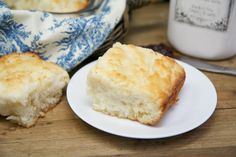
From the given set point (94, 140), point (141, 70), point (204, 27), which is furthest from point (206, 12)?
point (94, 140)

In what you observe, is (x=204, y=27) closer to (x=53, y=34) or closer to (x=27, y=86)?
(x=53, y=34)

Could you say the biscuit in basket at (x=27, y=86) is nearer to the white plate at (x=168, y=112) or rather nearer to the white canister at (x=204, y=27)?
the white plate at (x=168, y=112)

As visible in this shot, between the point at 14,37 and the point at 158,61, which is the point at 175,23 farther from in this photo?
the point at 14,37

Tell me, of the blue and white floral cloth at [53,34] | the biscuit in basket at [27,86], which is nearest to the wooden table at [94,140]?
the biscuit in basket at [27,86]

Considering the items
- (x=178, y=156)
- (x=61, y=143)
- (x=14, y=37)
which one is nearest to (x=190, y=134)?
(x=178, y=156)

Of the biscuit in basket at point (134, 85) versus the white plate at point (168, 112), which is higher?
the biscuit in basket at point (134, 85)

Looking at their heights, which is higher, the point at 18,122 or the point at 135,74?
the point at 135,74
